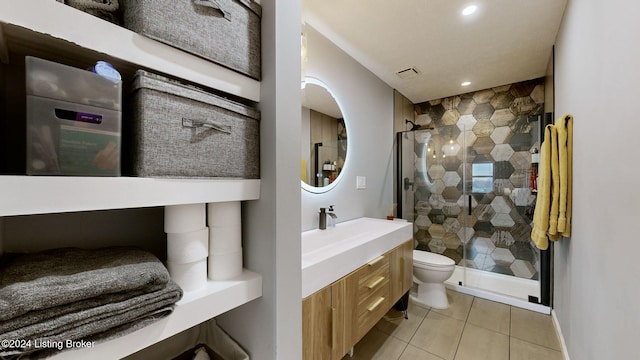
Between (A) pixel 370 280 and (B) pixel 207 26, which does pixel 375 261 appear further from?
(B) pixel 207 26

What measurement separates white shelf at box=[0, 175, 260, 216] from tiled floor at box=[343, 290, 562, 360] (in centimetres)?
168

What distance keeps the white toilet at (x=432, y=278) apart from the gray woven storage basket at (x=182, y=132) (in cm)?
223

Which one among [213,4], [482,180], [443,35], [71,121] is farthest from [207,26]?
[482,180]

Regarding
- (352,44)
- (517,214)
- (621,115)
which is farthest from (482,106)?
(621,115)

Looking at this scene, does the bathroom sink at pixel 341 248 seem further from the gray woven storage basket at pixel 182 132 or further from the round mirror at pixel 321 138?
the gray woven storage basket at pixel 182 132

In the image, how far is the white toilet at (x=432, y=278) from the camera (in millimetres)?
2295

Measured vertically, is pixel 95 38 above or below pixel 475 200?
above

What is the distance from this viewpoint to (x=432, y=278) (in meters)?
2.32

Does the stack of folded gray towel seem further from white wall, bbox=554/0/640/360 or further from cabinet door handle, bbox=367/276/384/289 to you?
white wall, bbox=554/0/640/360

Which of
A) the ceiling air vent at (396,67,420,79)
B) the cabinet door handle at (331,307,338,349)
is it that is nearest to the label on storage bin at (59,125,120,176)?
the cabinet door handle at (331,307,338,349)

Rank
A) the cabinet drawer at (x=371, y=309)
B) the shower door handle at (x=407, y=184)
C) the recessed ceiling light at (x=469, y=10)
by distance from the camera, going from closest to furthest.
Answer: the cabinet drawer at (x=371, y=309) → the recessed ceiling light at (x=469, y=10) → the shower door handle at (x=407, y=184)

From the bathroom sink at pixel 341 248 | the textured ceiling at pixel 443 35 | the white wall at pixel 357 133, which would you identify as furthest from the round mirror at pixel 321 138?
the textured ceiling at pixel 443 35

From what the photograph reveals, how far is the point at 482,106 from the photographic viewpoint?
3074 millimetres

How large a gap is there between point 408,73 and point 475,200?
71.0 inches
